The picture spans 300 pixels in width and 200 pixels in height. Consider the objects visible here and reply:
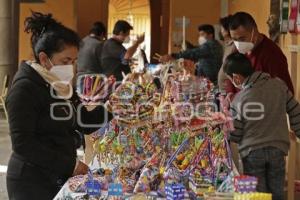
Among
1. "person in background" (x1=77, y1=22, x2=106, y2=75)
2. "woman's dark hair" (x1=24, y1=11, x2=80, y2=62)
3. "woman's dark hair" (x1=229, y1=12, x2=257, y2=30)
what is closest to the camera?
"woman's dark hair" (x1=24, y1=11, x2=80, y2=62)

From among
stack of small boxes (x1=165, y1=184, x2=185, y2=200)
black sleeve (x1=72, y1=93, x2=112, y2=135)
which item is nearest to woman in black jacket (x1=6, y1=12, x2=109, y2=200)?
black sleeve (x1=72, y1=93, x2=112, y2=135)

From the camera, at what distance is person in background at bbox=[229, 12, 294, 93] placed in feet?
13.6

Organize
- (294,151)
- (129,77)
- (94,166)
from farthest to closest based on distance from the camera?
(294,151), (129,77), (94,166)

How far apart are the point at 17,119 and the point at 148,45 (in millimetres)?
15594

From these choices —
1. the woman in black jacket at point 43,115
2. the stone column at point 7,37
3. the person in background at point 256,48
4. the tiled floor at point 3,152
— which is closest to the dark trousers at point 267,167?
the person in background at point 256,48

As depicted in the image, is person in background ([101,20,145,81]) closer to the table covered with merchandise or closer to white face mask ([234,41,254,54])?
white face mask ([234,41,254,54])

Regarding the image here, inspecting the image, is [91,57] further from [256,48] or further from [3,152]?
[256,48]

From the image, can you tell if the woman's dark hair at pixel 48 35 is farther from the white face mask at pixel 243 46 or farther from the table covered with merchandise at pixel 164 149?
the white face mask at pixel 243 46

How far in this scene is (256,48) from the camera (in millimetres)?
4250

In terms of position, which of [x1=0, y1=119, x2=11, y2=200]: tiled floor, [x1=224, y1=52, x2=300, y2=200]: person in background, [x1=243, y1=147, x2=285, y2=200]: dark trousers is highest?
[x1=224, y1=52, x2=300, y2=200]: person in background

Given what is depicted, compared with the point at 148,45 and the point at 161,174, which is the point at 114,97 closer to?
the point at 161,174

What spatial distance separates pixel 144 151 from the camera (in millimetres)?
3205

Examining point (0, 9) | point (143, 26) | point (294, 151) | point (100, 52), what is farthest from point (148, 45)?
point (294, 151)

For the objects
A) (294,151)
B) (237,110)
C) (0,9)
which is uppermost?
(0,9)
